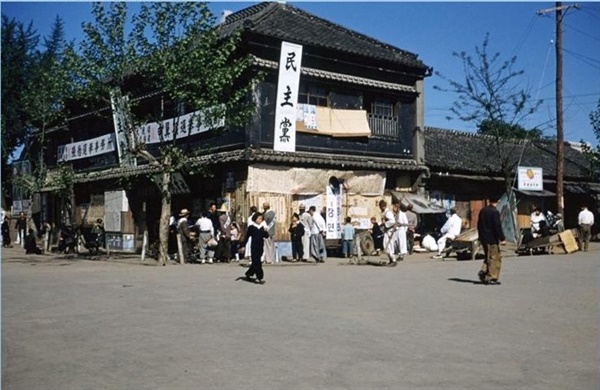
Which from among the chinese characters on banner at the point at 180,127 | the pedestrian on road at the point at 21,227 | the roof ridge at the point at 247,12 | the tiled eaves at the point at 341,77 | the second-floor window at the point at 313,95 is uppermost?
the roof ridge at the point at 247,12

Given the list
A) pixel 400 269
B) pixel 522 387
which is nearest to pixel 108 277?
pixel 400 269

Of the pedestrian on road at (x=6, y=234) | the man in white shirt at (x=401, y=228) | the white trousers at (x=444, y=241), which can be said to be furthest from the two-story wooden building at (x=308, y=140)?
the pedestrian on road at (x=6, y=234)

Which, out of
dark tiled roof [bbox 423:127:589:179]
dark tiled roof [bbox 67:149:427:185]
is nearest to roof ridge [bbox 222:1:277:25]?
dark tiled roof [bbox 67:149:427:185]

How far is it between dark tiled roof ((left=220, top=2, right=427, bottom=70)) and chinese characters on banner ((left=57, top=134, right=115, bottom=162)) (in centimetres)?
770

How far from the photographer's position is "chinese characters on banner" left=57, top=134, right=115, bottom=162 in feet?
92.0

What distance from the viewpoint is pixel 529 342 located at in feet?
23.1

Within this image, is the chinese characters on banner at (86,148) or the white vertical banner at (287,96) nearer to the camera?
the white vertical banner at (287,96)

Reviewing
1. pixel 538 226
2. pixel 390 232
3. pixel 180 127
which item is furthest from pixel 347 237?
pixel 180 127

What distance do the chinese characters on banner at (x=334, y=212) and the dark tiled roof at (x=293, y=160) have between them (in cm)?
95

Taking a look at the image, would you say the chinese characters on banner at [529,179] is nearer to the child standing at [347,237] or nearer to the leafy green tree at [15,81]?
the child standing at [347,237]

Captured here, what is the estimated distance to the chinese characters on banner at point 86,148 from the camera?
28.0 metres

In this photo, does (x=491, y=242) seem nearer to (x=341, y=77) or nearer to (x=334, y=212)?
(x=334, y=212)

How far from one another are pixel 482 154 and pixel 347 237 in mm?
13222

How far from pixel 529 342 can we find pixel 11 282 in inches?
432
